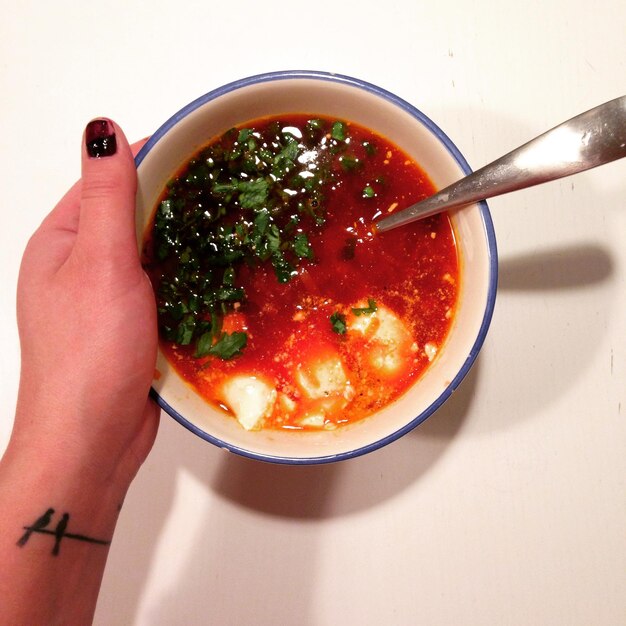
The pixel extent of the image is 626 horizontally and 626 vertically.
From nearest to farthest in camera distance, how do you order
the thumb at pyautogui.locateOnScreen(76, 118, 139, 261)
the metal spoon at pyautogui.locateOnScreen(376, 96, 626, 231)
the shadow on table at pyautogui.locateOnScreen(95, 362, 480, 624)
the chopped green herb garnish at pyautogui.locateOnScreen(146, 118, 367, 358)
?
the metal spoon at pyautogui.locateOnScreen(376, 96, 626, 231), the thumb at pyautogui.locateOnScreen(76, 118, 139, 261), the chopped green herb garnish at pyautogui.locateOnScreen(146, 118, 367, 358), the shadow on table at pyautogui.locateOnScreen(95, 362, 480, 624)

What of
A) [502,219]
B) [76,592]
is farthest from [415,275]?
[76,592]

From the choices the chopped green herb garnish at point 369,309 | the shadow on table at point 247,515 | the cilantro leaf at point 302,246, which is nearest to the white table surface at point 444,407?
the shadow on table at point 247,515

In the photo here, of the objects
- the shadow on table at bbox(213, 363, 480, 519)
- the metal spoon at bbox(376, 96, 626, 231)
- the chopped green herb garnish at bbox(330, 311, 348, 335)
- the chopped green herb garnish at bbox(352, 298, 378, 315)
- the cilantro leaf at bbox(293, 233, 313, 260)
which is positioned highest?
the metal spoon at bbox(376, 96, 626, 231)

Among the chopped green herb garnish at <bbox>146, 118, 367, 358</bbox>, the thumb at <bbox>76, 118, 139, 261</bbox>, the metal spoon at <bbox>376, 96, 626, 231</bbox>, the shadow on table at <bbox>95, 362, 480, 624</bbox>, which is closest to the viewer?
the metal spoon at <bbox>376, 96, 626, 231</bbox>

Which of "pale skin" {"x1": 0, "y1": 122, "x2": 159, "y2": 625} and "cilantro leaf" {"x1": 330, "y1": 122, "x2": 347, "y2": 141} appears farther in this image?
"cilantro leaf" {"x1": 330, "y1": 122, "x2": 347, "y2": 141}

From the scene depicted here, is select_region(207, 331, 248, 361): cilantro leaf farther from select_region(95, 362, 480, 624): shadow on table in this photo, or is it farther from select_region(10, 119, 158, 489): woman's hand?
select_region(95, 362, 480, 624): shadow on table

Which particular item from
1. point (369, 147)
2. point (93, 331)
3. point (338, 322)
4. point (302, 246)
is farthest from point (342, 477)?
point (369, 147)

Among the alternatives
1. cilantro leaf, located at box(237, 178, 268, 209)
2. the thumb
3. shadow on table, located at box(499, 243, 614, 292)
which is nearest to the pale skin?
the thumb
